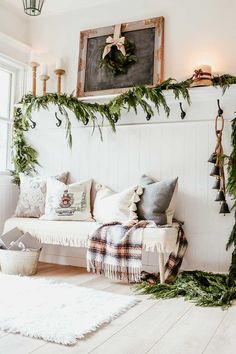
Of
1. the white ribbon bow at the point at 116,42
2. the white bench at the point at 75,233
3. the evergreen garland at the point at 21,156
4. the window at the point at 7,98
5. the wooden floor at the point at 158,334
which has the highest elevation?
the white ribbon bow at the point at 116,42

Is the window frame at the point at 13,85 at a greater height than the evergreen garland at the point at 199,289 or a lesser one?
greater

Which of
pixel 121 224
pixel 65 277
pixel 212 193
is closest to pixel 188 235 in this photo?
pixel 212 193

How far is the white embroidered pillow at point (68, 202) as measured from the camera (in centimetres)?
354

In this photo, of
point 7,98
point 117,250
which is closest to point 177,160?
point 117,250

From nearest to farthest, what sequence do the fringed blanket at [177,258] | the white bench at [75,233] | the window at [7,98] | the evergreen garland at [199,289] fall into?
the evergreen garland at [199,289]
the white bench at [75,233]
the fringed blanket at [177,258]
the window at [7,98]

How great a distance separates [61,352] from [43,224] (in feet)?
5.67

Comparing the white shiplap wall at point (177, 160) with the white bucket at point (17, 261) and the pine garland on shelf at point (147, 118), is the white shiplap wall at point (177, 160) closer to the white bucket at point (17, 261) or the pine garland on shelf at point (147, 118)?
the pine garland on shelf at point (147, 118)

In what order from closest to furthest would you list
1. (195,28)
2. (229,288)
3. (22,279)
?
(229,288) → (22,279) → (195,28)

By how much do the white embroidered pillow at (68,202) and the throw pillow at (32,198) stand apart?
0.36 feet

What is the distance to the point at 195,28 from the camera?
3.60 meters

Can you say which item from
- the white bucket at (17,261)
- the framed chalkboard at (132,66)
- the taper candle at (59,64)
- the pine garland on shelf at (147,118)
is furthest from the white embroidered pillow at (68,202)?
the taper candle at (59,64)

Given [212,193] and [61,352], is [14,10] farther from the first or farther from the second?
[61,352]

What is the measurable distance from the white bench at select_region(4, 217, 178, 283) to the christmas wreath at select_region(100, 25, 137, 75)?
152cm

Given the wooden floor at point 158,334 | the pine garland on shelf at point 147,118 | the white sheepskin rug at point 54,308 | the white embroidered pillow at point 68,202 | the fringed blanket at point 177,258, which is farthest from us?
the white embroidered pillow at point 68,202
